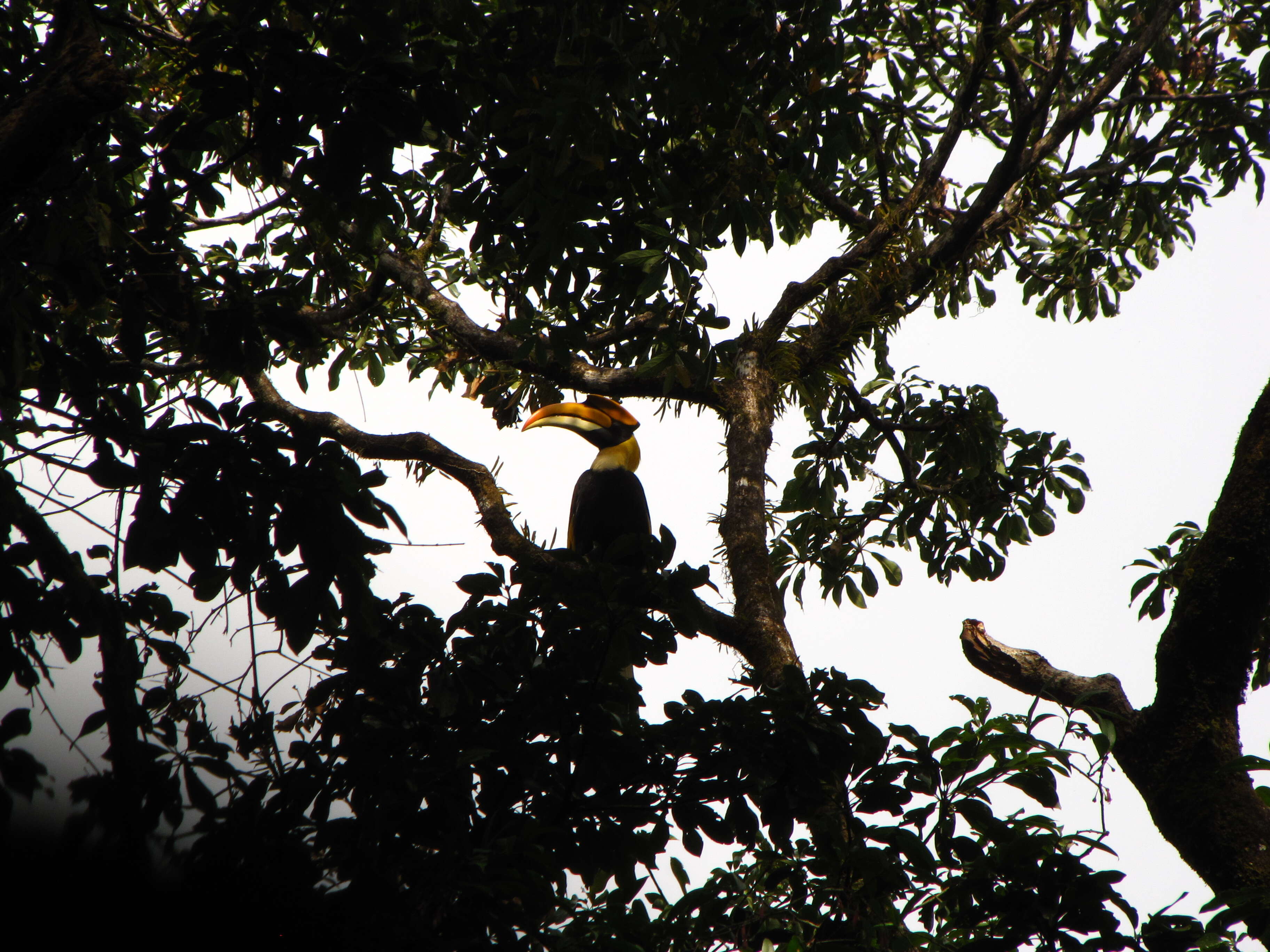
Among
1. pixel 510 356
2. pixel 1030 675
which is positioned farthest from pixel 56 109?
pixel 1030 675

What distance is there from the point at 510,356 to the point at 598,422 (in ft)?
3.88

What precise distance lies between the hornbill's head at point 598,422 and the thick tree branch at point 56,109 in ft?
9.06

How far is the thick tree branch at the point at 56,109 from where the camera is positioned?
1.38 meters

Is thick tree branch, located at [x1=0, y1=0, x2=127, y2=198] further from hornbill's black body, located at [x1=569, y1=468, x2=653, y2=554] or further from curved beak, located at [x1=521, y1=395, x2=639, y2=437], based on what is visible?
hornbill's black body, located at [x1=569, y1=468, x2=653, y2=554]

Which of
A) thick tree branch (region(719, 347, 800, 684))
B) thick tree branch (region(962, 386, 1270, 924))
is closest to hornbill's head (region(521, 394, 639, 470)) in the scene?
thick tree branch (region(719, 347, 800, 684))

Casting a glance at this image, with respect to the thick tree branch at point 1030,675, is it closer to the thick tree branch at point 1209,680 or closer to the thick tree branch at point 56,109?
the thick tree branch at point 1209,680

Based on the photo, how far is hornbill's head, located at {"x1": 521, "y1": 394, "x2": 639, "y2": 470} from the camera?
4238 millimetres

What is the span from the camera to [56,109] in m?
1.39

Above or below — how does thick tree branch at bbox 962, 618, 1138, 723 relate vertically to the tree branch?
below

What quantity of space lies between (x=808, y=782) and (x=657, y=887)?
46 cm

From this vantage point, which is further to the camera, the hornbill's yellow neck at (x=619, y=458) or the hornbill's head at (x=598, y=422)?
the hornbill's yellow neck at (x=619, y=458)

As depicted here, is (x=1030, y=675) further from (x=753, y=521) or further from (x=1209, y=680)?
(x=753, y=521)

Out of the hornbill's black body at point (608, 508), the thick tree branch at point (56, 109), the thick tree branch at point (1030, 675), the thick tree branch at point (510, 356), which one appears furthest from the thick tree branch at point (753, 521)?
the thick tree branch at point (56, 109)

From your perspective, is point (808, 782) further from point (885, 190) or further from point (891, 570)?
point (885, 190)
